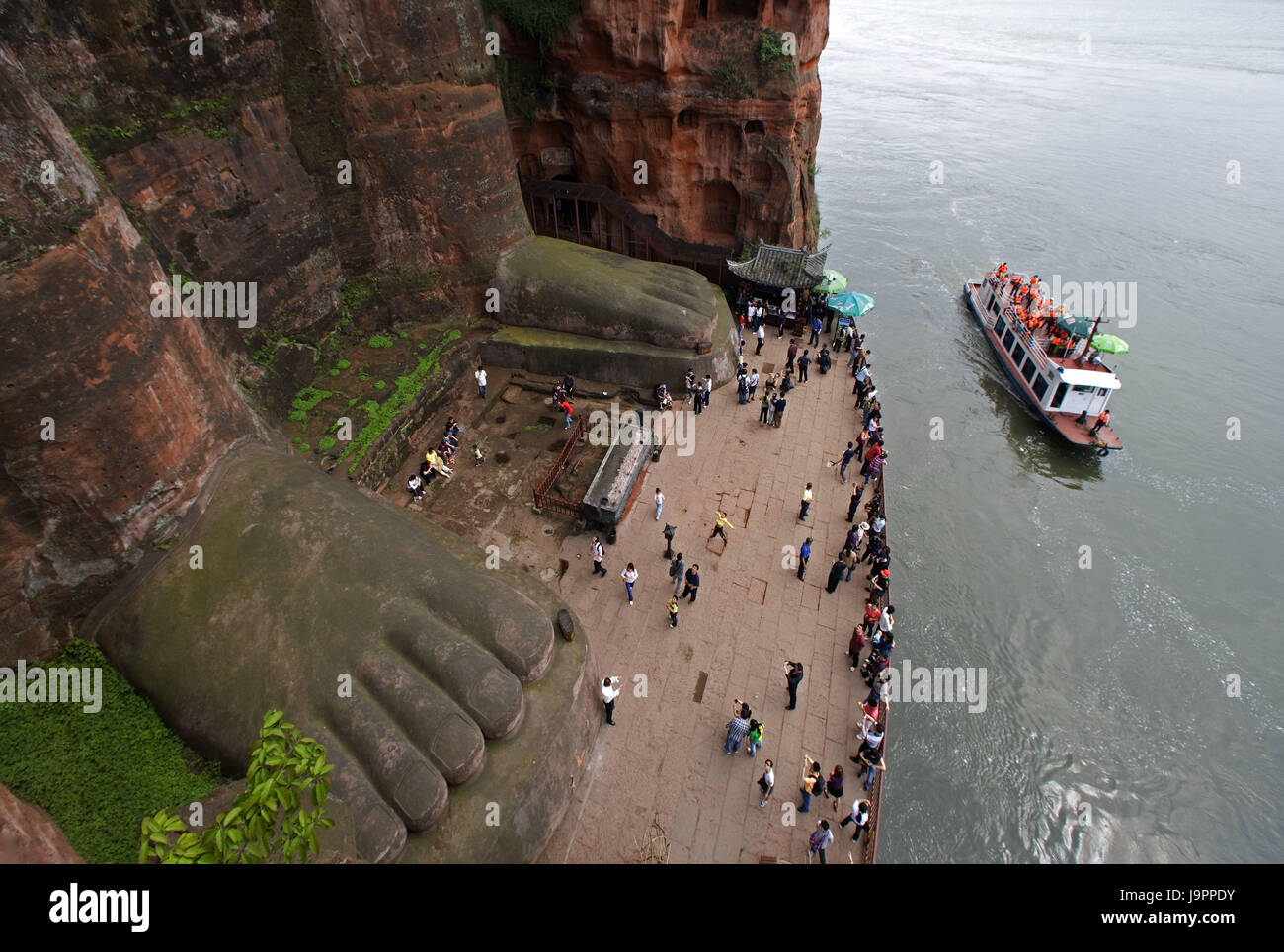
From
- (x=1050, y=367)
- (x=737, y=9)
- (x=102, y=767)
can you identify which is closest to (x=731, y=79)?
(x=737, y=9)

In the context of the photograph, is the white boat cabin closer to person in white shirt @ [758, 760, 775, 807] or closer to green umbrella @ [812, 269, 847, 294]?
green umbrella @ [812, 269, 847, 294]

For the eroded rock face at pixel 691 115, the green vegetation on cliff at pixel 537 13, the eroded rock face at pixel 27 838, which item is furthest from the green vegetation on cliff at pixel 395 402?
the green vegetation on cliff at pixel 537 13

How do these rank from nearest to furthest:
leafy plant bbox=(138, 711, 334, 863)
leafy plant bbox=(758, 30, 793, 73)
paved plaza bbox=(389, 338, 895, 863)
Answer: leafy plant bbox=(138, 711, 334, 863)
paved plaza bbox=(389, 338, 895, 863)
leafy plant bbox=(758, 30, 793, 73)

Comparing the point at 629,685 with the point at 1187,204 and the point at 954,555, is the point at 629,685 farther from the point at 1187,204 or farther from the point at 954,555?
the point at 1187,204

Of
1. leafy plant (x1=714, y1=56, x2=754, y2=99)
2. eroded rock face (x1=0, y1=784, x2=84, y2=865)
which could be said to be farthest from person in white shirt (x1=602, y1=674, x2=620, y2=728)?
leafy plant (x1=714, y1=56, x2=754, y2=99)

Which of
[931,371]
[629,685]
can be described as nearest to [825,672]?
[629,685]
